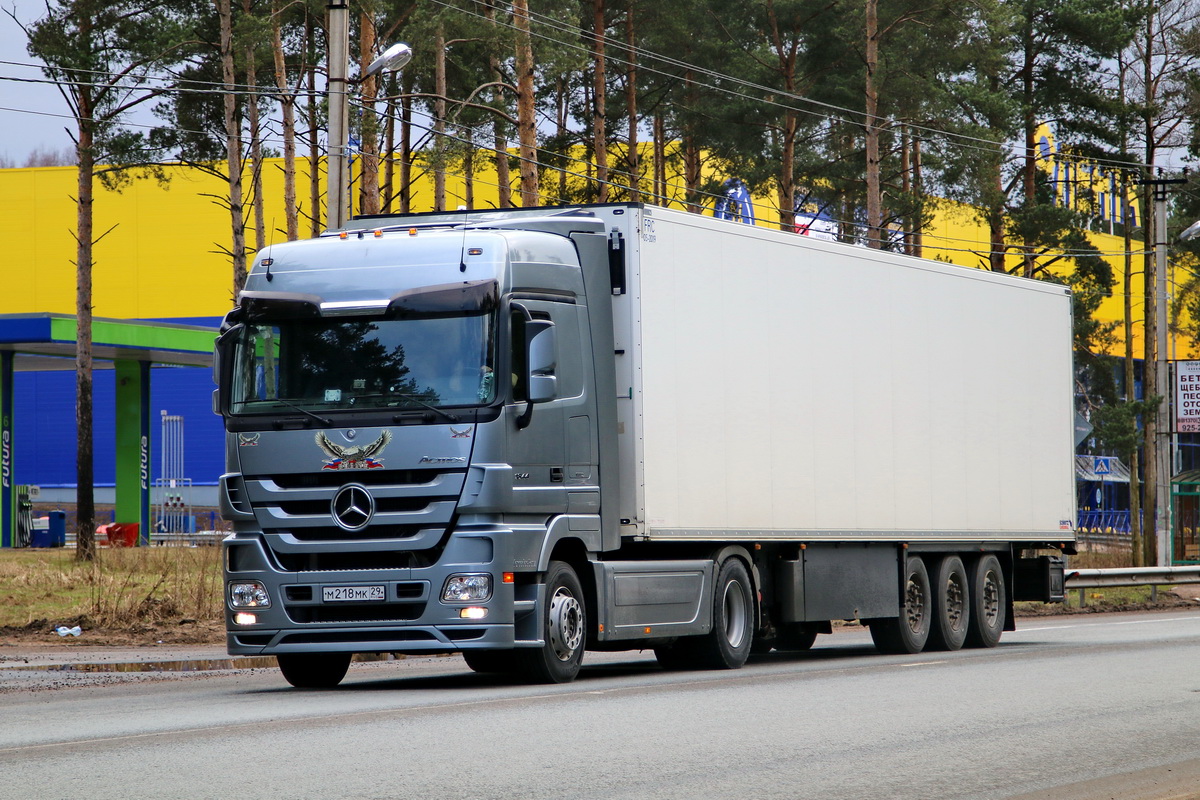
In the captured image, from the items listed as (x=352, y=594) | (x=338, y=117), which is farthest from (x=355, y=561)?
(x=338, y=117)

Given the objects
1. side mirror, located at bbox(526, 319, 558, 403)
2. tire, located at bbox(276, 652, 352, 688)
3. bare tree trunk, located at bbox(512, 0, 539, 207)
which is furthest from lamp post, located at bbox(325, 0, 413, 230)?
bare tree trunk, located at bbox(512, 0, 539, 207)

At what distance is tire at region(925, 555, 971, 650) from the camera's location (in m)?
18.6

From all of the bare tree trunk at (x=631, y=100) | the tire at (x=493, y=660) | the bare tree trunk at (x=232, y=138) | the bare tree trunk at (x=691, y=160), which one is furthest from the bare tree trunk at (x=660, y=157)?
the tire at (x=493, y=660)

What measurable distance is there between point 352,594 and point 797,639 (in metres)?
7.12

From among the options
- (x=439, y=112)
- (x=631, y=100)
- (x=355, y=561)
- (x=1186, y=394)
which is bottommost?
(x=355, y=561)

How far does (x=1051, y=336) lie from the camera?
20734 mm

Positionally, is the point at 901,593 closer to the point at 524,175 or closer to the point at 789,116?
the point at 524,175

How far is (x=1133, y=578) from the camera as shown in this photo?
1147 inches

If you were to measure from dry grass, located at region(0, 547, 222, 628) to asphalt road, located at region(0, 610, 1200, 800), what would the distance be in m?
4.99

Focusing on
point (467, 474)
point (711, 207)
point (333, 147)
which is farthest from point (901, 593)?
point (711, 207)

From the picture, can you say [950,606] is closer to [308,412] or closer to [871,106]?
[308,412]

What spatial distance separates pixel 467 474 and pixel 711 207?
120 ft

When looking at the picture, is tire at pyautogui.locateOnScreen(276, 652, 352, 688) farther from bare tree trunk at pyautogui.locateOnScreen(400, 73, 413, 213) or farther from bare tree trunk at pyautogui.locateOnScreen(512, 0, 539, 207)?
bare tree trunk at pyautogui.locateOnScreen(400, 73, 413, 213)

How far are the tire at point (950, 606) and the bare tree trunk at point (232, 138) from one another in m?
17.5
